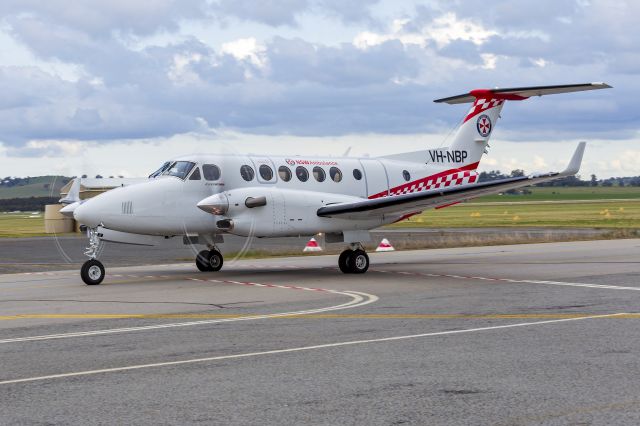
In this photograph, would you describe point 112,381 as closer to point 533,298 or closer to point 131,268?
point 533,298

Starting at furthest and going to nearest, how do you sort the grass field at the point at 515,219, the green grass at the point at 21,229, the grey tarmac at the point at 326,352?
the grass field at the point at 515,219 → the green grass at the point at 21,229 → the grey tarmac at the point at 326,352

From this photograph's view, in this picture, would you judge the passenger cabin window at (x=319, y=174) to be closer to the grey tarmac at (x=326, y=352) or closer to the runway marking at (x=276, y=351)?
the grey tarmac at (x=326, y=352)

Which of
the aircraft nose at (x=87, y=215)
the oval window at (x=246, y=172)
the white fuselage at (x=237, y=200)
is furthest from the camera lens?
the oval window at (x=246, y=172)

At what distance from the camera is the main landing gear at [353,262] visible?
23.2 m

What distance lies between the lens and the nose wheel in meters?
23.2

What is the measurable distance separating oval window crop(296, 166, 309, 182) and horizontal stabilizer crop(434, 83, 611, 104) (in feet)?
21.4

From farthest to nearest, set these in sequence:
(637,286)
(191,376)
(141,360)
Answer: (637,286), (141,360), (191,376)

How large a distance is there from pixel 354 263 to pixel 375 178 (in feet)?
10.7

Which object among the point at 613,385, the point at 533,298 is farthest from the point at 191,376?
the point at 533,298

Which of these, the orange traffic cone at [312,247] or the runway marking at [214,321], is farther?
the orange traffic cone at [312,247]

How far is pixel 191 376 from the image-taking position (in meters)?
9.04

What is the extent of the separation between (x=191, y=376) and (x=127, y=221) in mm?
12856

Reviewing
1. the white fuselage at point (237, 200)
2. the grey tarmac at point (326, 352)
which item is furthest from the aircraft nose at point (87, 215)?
the grey tarmac at point (326, 352)

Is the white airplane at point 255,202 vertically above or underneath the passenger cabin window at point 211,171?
underneath
